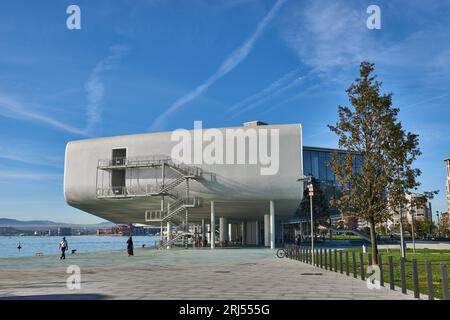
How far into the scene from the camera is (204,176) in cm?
4653

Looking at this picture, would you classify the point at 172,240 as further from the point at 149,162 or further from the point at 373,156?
the point at 373,156

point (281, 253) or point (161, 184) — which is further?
point (161, 184)

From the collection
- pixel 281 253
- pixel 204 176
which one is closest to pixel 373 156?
pixel 281 253

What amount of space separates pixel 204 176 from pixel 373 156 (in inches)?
1128

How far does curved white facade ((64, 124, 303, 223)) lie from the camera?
147 ft

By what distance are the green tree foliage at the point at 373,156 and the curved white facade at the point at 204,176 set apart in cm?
2413

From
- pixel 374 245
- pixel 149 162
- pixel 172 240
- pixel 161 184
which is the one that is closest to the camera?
pixel 374 245

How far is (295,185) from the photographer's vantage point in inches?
1779

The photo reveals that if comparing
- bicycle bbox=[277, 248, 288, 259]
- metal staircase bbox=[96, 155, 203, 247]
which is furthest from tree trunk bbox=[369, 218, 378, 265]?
metal staircase bbox=[96, 155, 203, 247]

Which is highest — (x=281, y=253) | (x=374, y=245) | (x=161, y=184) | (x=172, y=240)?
(x=161, y=184)

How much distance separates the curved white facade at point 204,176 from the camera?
44.8 meters

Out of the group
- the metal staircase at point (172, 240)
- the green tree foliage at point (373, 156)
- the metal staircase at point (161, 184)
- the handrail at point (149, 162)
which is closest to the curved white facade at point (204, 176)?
the metal staircase at point (161, 184)

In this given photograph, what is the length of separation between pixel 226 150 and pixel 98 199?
55.7ft

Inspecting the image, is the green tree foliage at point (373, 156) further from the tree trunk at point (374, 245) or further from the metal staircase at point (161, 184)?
the metal staircase at point (161, 184)
